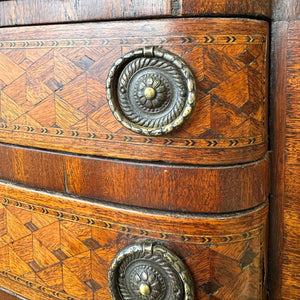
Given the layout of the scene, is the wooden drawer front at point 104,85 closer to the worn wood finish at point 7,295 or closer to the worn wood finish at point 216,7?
the worn wood finish at point 216,7

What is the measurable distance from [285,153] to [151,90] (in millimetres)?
282

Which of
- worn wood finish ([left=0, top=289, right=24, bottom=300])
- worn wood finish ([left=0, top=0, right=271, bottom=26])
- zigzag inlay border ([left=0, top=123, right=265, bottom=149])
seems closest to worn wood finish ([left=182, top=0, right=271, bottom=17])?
worn wood finish ([left=0, top=0, right=271, bottom=26])

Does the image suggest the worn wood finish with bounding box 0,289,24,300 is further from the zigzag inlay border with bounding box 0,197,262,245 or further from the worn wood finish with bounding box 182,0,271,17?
the worn wood finish with bounding box 182,0,271,17

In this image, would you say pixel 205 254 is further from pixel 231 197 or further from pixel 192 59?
pixel 192 59

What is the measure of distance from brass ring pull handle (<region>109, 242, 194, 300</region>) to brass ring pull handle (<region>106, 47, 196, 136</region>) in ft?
0.71

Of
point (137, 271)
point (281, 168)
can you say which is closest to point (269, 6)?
point (281, 168)

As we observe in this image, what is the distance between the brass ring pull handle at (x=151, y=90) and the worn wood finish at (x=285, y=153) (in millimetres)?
188

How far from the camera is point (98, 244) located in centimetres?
79

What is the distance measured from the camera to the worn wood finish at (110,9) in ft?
2.19

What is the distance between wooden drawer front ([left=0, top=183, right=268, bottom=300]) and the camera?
0.71m

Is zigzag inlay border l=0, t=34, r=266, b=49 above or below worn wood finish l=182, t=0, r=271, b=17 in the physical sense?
below

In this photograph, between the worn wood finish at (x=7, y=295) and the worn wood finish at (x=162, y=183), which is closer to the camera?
the worn wood finish at (x=162, y=183)

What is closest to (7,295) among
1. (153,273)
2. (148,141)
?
(153,273)

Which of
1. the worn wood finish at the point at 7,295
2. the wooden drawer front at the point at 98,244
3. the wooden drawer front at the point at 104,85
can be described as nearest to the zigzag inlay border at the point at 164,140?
the wooden drawer front at the point at 104,85
